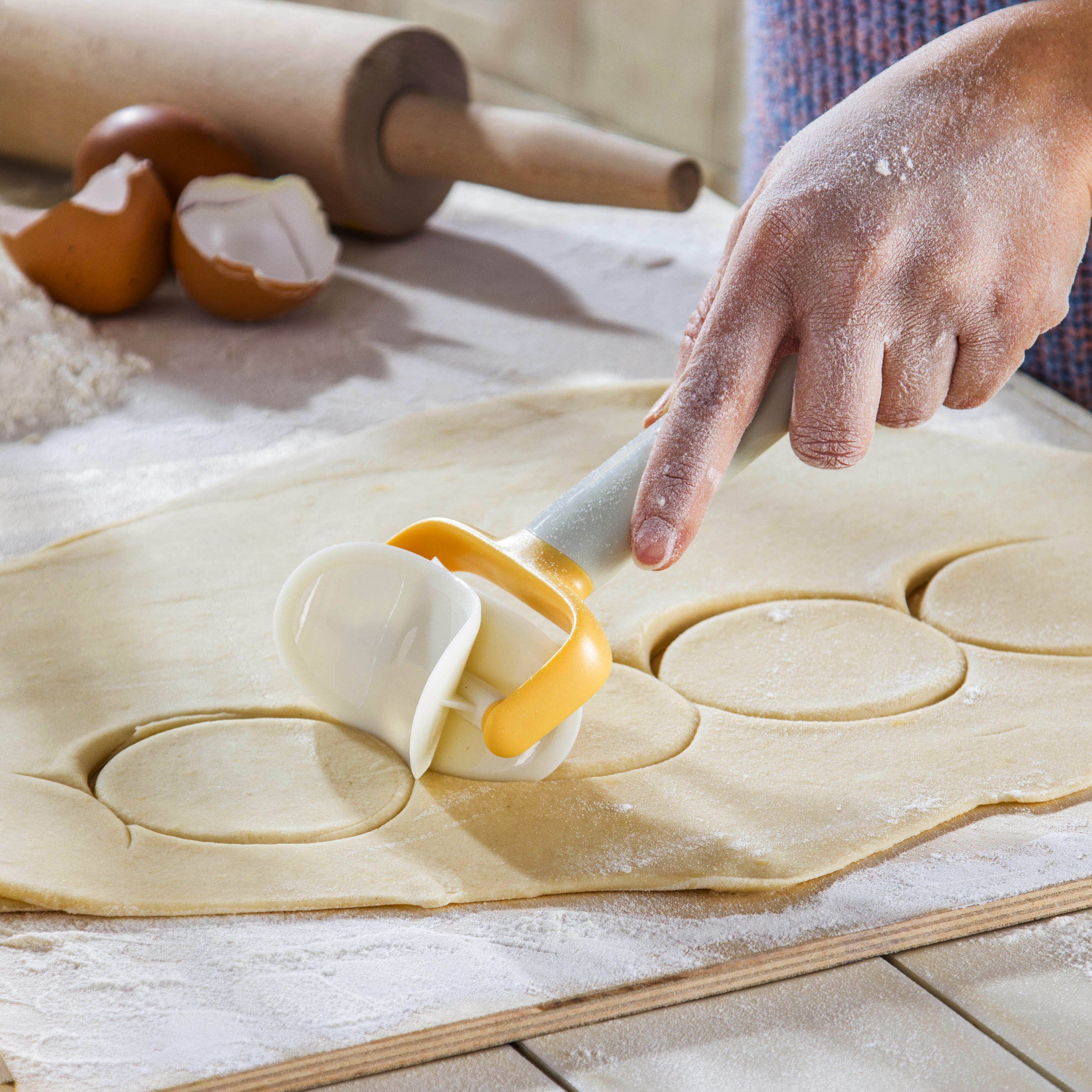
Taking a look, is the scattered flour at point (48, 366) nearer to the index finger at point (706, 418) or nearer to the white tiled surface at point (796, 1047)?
the index finger at point (706, 418)

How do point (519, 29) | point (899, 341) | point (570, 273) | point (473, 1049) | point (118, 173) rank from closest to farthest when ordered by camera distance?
point (473, 1049) → point (899, 341) → point (118, 173) → point (570, 273) → point (519, 29)

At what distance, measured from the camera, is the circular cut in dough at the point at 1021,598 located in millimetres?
1075

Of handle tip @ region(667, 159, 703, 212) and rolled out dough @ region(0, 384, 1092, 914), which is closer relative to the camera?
rolled out dough @ region(0, 384, 1092, 914)

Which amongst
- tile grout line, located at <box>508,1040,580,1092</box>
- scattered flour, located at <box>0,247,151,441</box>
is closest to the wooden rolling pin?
scattered flour, located at <box>0,247,151,441</box>

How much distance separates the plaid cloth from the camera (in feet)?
5.32

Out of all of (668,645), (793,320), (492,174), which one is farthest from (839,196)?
(492,174)

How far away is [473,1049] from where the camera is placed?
0.70 meters

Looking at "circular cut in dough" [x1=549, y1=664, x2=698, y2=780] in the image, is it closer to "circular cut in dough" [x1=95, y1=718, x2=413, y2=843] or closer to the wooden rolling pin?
"circular cut in dough" [x1=95, y1=718, x2=413, y2=843]

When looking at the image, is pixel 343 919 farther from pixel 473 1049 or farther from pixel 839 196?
pixel 839 196

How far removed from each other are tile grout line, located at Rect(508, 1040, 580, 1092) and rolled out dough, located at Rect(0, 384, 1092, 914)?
11 cm

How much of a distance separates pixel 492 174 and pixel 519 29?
5.48ft

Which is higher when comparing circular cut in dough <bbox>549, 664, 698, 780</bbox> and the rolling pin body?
the rolling pin body

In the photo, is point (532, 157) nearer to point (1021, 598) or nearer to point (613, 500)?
point (1021, 598)

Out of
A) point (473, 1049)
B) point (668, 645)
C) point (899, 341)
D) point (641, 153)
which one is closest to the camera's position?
point (473, 1049)
